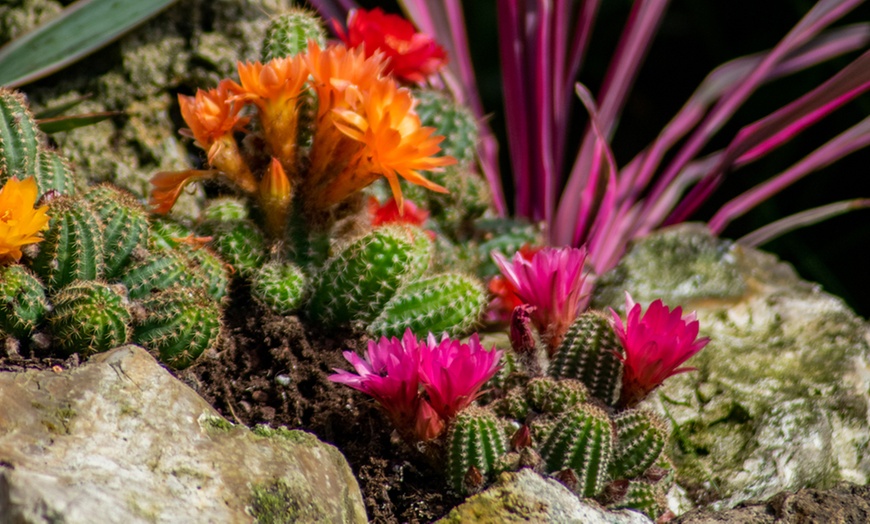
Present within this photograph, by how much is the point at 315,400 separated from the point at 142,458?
42 cm

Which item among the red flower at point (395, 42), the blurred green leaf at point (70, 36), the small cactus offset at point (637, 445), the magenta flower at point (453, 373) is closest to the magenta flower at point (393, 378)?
the magenta flower at point (453, 373)

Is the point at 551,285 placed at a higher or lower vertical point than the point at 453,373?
higher

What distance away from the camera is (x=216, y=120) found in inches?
62.8

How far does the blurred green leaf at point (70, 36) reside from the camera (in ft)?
6.50

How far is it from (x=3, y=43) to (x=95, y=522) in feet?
5.35

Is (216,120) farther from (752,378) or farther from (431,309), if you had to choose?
(752,378)

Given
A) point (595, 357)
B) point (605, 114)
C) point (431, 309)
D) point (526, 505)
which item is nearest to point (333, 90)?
point (431, 309)

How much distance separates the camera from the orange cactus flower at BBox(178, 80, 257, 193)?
1.59 meters

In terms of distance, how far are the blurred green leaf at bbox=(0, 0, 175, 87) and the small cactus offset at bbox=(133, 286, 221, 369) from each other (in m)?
0.88

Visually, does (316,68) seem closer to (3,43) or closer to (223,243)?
(223,243)

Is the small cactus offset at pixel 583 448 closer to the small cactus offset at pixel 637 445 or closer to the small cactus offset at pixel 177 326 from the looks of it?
the small cactus offset at pixel 637 445

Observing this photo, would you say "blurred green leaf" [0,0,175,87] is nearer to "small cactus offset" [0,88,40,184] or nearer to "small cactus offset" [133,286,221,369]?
"small cactus offset" [0,88,40,184]

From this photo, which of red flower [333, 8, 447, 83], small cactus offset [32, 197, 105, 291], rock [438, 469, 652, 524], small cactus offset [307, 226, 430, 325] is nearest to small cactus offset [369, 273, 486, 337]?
small cactus offset [307, 226, 430, 325]

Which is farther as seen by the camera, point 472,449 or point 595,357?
point 595,357
